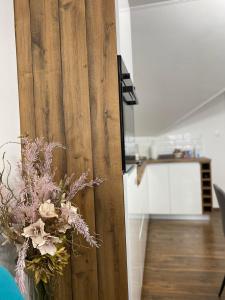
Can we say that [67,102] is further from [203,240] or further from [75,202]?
[203,240]

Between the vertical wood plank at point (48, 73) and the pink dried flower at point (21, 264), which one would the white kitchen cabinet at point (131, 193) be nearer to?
the vertical wood plank at point (48, 73)

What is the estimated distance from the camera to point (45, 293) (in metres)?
1.11

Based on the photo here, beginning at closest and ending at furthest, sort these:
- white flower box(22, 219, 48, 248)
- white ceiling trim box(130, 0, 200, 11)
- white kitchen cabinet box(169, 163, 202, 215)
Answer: white flower box(22, 219, 48, 248) → white ceiling trim box(130, 0, 200, 11) → white kitchen cabinet box(169, 163, 202, 215)

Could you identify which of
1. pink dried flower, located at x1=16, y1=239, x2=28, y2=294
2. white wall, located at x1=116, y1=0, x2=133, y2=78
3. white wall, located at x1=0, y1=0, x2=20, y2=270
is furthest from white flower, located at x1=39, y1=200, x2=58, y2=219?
white wall, located at x1=116, y1=0, x2=133, y2=78

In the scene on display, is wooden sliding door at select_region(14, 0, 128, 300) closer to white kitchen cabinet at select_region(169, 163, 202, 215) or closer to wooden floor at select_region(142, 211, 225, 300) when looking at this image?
wooden floor at select_region(142, 211, 225, 300)

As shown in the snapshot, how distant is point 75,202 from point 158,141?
3.70 meters

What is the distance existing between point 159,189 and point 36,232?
3.35 m

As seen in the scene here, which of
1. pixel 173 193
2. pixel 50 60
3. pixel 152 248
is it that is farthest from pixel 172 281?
pixel 50 60

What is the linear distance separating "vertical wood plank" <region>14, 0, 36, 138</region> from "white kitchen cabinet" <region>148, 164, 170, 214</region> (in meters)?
3.02

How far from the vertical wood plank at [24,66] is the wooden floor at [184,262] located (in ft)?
5.66

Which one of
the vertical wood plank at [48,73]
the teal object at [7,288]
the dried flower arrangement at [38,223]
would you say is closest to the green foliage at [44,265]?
the dried flower arrangement at [38,223]

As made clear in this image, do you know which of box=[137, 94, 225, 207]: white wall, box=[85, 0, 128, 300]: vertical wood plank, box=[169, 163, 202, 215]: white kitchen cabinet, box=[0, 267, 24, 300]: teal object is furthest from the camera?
box=[137, 94, 225, 207]: white wall

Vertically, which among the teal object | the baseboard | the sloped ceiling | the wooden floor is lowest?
the wooden floor

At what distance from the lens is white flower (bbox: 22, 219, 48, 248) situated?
975 mm
